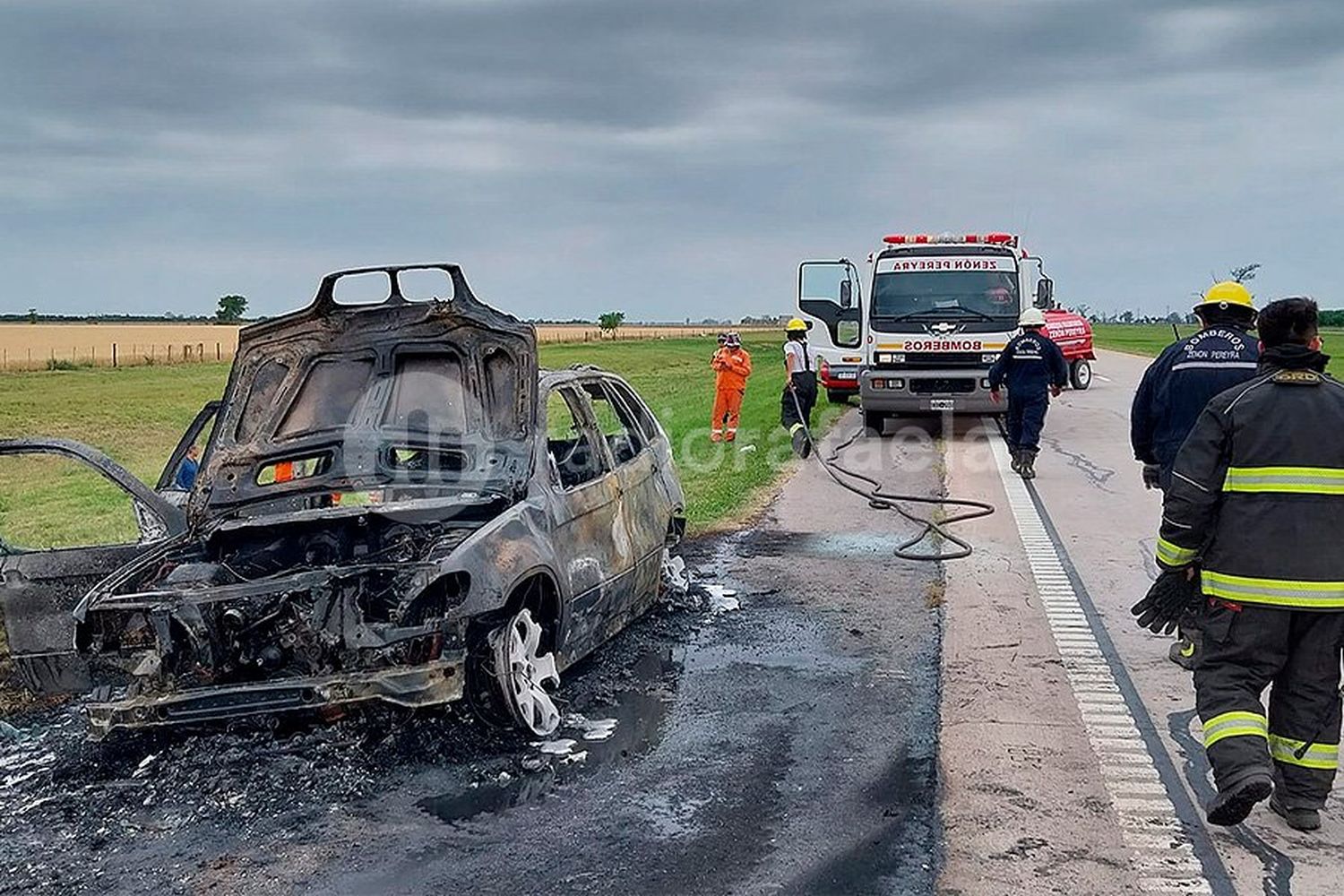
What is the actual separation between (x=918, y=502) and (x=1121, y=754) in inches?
247

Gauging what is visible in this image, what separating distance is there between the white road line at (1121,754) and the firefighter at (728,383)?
7.76 m

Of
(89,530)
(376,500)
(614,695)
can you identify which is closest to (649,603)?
(614,695)

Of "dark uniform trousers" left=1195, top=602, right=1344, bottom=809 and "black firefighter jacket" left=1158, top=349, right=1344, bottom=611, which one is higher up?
"black firefighter jacket" left=1158, top=349, right=1344, bottom=611

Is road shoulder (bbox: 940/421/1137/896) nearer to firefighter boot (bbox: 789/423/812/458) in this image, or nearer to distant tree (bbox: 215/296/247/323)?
firefighter boot (bbox: 789/423/812/458)

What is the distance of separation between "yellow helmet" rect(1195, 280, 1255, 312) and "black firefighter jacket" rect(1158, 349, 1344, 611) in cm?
177

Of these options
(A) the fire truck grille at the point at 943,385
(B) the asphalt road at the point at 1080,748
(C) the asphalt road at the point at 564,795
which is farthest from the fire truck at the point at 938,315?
(C) the asphalt road at the point at 564,795

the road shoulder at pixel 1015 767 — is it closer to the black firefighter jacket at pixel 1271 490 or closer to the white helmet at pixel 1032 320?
the black firefighter jacket at pixel 1271 490

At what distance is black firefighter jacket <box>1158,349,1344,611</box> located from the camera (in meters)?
4.29

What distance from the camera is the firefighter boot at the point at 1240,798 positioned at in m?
4.13

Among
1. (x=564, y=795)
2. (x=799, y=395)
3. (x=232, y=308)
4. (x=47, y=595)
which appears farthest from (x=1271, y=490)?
(x=232, y=308)

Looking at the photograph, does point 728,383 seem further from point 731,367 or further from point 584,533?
point 584,533

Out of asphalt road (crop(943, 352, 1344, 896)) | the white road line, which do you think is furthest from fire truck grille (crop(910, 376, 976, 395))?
the white road line

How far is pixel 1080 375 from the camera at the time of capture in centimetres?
2564

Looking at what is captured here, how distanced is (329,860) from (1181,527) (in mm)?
3237
